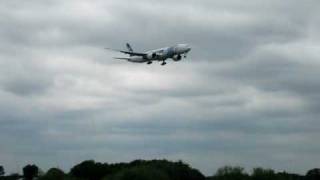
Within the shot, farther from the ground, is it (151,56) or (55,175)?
(151,56)

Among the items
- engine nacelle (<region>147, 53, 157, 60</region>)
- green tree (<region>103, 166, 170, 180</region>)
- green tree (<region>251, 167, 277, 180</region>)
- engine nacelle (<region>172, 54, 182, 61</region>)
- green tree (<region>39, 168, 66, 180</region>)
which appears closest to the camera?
engine nacelle (<region>172, 54, 182, 61</region>)

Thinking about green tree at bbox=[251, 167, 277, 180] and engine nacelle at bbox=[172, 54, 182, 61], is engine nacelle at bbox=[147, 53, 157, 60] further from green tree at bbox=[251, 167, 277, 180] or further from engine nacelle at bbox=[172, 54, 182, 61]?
green tree at bbox=[251, 167, 277, 180]

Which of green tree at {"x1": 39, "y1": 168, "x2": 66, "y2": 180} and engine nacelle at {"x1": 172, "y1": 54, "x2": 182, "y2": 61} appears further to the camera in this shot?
green tree at {"x1": 39, "y1": 168, "x2": 66, "y2": 180}

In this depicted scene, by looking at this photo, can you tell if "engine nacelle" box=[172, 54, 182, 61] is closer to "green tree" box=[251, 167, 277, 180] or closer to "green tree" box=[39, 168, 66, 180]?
"green tree" box=[251, 167, 277, 180]

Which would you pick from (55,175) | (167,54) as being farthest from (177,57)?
(55,175)

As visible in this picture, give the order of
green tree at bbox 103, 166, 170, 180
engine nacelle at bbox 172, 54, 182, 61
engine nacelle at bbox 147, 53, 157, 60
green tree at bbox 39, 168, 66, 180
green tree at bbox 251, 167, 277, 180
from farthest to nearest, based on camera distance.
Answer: green tree at bbox 39, 168, 66, 180, green tree at bbox 251, 167, 277, 180, green tree at bbox 103, 166, 170, 180, engine nacelle at bbox 147, 53, 157, 60, engine nacelle at bbox 172, 54, 182, 61

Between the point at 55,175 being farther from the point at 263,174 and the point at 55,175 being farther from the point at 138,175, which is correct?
the point at 263,174

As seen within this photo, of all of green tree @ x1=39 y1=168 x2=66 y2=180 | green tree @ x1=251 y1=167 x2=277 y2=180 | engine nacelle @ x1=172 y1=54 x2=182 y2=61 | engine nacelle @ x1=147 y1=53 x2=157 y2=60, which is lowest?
green tree @ x1=251 y1=167 x2=277 y2=180

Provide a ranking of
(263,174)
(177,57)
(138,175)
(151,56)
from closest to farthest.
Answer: (177,57), (151,56), (138,175), (263,174)

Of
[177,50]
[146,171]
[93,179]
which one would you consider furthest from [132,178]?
[93,179]

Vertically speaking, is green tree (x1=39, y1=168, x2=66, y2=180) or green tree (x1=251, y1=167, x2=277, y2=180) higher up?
green tree (x1=39, y1=168, x2=66, y2=180)

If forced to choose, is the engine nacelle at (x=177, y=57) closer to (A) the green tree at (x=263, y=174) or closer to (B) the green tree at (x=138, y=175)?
(B) the green tree at (x=138, y=175)

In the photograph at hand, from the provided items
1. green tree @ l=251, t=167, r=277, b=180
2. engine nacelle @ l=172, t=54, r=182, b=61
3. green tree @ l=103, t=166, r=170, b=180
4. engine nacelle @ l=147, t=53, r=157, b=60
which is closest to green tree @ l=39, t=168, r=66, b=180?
green tree @ l=103, t=166, r=170, b=180

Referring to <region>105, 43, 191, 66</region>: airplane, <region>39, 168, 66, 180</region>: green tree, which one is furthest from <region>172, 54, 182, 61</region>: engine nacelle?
<region>39, 168, 66, 180</region>: green tree
